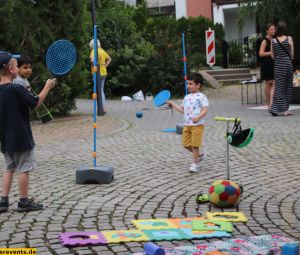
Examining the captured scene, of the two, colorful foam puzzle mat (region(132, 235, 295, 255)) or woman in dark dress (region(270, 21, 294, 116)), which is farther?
woman in dark dress (region(270, 21, 294, 116))

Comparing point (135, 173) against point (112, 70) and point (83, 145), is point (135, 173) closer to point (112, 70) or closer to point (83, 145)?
point (83, 145)

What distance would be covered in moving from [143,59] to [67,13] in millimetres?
6607

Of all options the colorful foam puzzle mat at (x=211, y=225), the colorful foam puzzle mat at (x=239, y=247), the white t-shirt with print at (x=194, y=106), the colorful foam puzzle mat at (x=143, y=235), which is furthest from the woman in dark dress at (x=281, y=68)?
the colorful foam puzzle mat at (x=239, y=247)

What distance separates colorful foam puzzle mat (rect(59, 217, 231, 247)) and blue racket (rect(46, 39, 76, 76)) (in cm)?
219

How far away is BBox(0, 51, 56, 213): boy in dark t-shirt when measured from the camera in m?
5.66

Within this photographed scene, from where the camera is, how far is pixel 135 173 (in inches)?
299

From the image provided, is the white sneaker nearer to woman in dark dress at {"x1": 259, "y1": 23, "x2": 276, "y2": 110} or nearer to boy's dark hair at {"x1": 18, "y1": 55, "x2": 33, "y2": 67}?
boy's dark hair at {"x1": 18, "y1": 55, "x2": 33, "y2": 67}

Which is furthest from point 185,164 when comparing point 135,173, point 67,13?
point 67,13

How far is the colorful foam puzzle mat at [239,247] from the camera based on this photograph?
4359 mm

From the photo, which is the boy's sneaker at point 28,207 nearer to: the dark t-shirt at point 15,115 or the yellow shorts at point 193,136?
the dark t-shirt at point 15,115

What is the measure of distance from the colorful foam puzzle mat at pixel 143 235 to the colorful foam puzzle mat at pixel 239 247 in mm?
248

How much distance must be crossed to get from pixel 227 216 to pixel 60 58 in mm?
2633

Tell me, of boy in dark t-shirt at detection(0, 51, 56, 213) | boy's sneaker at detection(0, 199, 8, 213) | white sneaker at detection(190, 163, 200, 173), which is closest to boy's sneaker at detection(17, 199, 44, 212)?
boy in dark t-shirt at detection(0, 51, 56, 213)

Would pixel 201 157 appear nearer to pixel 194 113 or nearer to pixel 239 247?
pixel 194 113
